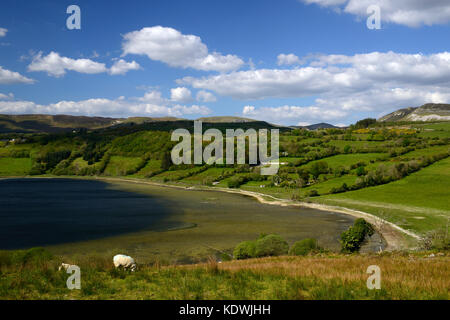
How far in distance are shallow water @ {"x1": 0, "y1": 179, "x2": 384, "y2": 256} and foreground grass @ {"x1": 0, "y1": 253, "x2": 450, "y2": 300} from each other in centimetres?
2889

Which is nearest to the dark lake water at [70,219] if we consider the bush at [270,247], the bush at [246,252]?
the bush at [246,252]

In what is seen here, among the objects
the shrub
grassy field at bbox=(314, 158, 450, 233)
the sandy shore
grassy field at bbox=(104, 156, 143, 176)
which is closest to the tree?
grassy field at bbox=(104, 156, 143, 176)

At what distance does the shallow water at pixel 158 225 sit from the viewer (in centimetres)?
4547

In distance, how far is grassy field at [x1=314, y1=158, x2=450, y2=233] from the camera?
53228mm

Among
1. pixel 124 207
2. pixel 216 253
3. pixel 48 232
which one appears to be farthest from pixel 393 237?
pixel 124 207

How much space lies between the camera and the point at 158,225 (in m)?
59.9

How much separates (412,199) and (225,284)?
72.2m

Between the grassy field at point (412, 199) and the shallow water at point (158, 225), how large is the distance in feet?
25.5

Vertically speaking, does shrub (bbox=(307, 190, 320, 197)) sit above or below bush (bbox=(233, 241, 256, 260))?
below

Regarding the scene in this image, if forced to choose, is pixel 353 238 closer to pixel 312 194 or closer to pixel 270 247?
pixel 270 247

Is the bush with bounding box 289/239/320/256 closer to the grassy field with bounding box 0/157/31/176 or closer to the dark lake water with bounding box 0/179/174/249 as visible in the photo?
the dark lake water with bounding box 0/179/174/249

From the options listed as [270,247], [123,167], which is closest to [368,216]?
[270,247]

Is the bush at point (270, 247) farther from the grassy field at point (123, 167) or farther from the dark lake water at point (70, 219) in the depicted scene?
the grassy field at point (123, 167)
